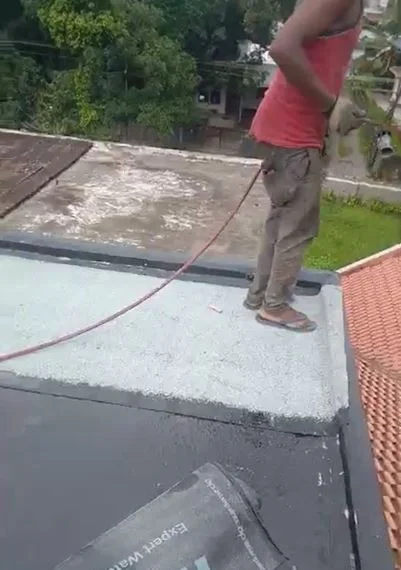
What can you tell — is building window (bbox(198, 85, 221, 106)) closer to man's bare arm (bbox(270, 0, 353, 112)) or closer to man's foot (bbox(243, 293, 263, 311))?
man's foot (bbox(243, 293, 263, 311))

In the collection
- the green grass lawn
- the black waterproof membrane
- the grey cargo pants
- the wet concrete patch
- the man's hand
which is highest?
the man's hand

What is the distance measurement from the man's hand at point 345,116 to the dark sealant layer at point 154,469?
1072mm

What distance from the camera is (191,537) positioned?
1.67 metres

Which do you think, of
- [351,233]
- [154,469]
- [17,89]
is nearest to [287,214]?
[154,469]

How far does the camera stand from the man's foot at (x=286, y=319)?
3113mm

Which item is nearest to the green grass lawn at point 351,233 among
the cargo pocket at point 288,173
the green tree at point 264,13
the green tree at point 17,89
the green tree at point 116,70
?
the green tree at point 116,70

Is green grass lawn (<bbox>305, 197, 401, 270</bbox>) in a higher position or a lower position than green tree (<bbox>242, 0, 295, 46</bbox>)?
lower

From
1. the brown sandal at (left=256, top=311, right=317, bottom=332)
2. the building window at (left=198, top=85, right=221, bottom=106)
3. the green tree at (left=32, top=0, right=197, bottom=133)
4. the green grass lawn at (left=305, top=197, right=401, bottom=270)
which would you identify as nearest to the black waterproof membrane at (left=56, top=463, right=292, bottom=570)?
the brown sandal at (left=256, top=311, right=317, bottom=332)

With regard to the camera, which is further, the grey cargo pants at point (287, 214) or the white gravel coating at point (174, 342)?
the grey cargo pants at point (287, 214)

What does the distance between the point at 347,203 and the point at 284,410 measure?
12662 mm

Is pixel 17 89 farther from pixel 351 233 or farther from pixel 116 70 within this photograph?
pixel 351 233

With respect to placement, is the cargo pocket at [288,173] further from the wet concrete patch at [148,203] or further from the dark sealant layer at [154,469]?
the wet concrete patch at [148,203]

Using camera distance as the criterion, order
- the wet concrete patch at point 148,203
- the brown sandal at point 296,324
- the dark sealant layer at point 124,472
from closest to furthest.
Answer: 1. the dark sealant layer at point 124,472
2. the brown sandal at point 296,324
3. the wet concrete patch at point 148,203

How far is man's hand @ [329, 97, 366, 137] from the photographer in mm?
2863
